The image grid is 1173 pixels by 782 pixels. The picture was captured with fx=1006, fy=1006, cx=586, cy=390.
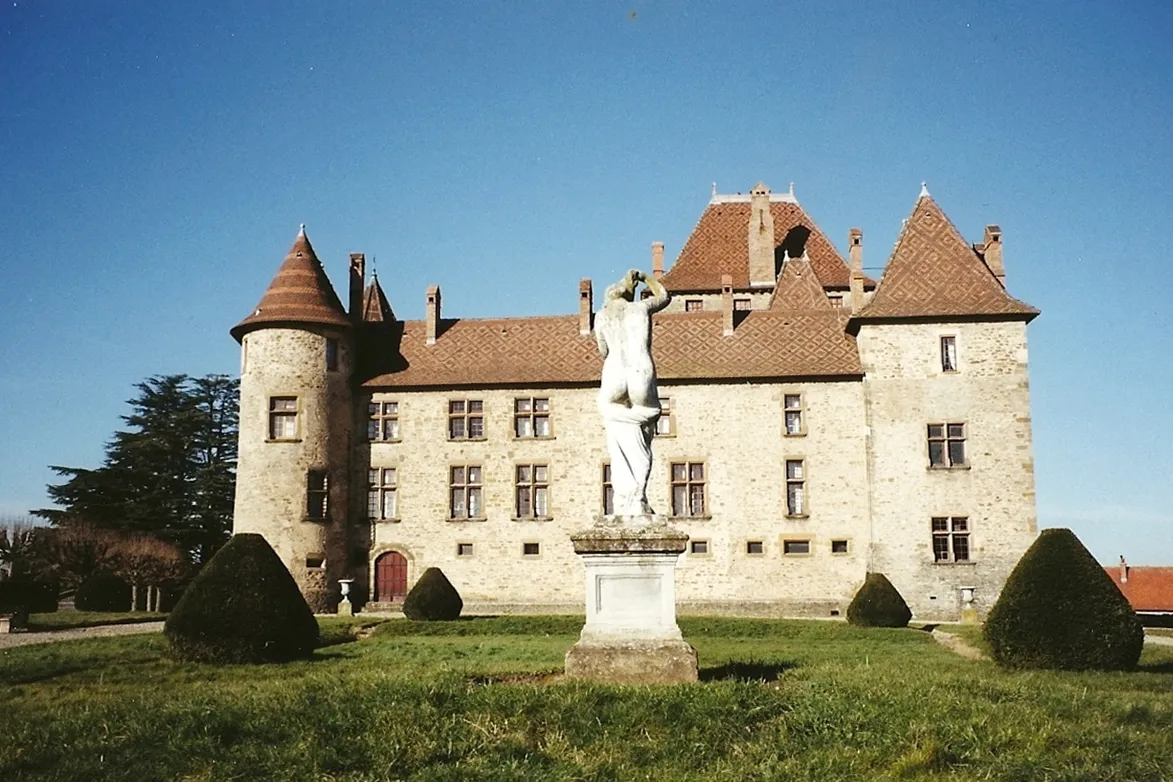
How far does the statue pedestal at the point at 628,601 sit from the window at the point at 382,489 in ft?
67.4

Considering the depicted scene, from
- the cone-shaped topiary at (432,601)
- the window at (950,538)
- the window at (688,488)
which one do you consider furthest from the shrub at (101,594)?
the window at (950,538)

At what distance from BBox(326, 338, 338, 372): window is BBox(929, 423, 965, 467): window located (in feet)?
54.1

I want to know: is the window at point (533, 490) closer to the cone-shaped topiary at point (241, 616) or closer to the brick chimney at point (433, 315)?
the brick chimney at point (433, 315)

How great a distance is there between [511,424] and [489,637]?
34.7 feet

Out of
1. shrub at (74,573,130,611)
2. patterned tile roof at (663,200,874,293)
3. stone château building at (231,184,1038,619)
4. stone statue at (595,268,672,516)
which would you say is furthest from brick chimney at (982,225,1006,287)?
shrub at (74,573,130,611)

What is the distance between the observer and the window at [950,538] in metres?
25.8

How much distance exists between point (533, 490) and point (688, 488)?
14.4ft

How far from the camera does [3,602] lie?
1081 inches

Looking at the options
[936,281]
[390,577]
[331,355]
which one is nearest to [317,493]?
[390,577]

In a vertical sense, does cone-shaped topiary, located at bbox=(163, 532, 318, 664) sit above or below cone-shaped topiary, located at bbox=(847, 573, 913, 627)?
above

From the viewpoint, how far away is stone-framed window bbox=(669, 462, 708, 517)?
27922 millimetres

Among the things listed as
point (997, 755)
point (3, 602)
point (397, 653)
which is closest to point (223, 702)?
point (997, 755)

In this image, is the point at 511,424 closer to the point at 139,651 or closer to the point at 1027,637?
the point at 139,651

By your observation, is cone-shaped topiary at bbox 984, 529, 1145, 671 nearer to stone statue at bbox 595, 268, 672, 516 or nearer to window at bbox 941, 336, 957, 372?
stone statue at bbox 595, 268, 672, 516
